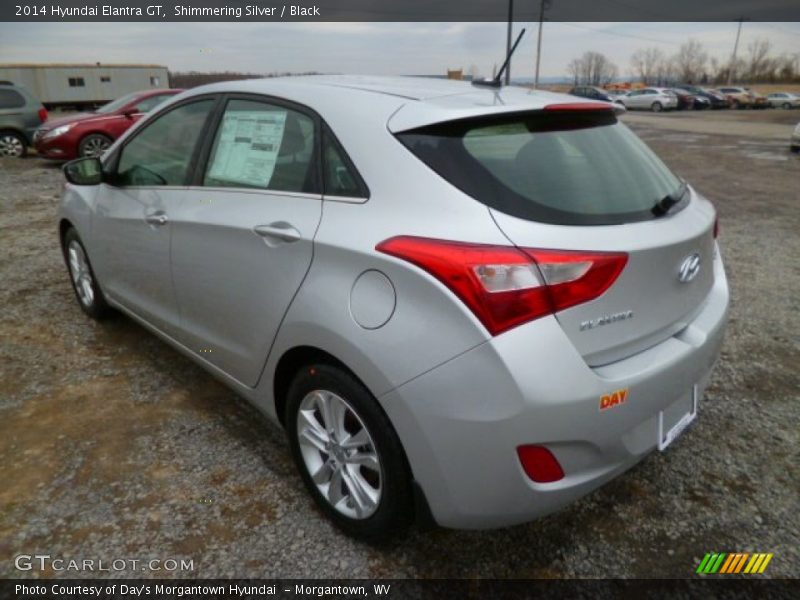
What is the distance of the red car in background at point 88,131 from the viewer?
10516 millimetres

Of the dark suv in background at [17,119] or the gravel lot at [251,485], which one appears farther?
the dark suv in background at [17,119]

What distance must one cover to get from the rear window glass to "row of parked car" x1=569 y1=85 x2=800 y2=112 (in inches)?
1440

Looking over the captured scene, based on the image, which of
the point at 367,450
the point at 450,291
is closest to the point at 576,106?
the point at 450,291

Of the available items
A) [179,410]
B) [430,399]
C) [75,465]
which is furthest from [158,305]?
[430,399]

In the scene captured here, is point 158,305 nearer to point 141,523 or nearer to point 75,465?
point 75,465

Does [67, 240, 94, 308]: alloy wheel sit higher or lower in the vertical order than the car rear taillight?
lower

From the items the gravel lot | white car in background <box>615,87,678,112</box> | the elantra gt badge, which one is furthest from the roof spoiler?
white car in background <box>615,87,678,112</box>

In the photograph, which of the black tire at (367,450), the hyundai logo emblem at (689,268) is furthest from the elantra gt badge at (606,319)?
the black tire at (367,450)

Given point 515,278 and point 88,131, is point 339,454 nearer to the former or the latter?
point 515,278

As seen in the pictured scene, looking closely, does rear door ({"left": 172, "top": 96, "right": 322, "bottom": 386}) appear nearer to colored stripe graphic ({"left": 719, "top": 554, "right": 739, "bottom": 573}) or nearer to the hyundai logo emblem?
the hyundai logo emblem

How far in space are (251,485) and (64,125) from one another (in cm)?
1069

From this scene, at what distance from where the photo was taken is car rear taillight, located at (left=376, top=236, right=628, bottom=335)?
1.54 m

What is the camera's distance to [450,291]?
61.8 inches

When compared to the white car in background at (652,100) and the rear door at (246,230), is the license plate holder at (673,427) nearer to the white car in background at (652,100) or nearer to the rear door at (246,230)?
the rear door at (246,230)
